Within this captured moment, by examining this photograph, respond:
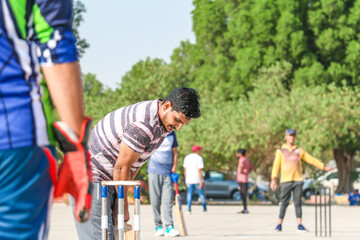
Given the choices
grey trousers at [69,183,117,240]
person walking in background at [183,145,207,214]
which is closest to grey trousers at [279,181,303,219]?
person walking in background at [183,145,207,214]

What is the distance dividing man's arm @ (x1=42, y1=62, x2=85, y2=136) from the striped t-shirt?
2872 mm

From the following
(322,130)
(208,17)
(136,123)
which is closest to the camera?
(136,123)

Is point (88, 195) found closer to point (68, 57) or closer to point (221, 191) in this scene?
point (68, 57)

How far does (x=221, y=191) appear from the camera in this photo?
33.4 m

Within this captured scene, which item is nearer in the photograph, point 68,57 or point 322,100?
point 68,57

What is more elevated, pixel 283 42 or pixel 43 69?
pixel 283 42

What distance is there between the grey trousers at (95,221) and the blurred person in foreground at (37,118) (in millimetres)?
2828

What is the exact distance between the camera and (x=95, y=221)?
216 inches

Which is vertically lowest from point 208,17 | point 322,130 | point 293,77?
point 322,130

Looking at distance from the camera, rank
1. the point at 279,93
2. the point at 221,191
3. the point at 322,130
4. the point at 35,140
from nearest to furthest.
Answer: the point at 35,140
the point at 322,130
the point at 279,93
the point at 221,191

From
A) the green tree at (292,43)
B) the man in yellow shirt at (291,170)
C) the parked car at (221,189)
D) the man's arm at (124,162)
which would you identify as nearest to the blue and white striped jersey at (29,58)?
the man's arm at (124,162)

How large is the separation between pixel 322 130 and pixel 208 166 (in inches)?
184

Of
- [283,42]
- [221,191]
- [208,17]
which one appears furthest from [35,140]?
[208,17]

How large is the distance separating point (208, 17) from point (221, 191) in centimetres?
1283
